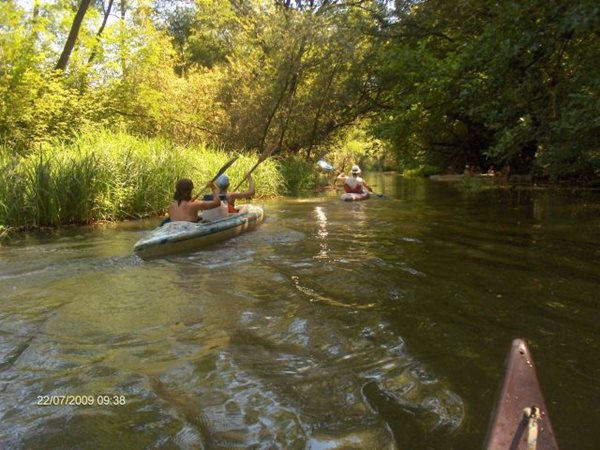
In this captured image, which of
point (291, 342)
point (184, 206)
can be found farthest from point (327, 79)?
point (291, 342)

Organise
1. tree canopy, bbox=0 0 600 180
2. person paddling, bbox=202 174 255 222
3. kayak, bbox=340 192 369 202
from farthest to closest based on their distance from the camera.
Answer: kayak, bbox=340 192 369 202 < person paddling, bbox=202 174 255 222 < tree canopy, bbox=0 0 600 180

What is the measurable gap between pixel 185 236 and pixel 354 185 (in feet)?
24.9

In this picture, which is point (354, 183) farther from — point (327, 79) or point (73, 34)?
point (73, 34)

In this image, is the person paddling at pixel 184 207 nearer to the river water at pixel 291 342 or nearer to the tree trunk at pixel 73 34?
the river water at pixel 291 342

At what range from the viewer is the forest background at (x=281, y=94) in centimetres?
677

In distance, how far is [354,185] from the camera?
13.6 m

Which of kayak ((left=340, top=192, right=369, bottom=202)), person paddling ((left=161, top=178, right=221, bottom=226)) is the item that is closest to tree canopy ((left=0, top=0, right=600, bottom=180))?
kayak ((left=340, top=192, right=369, bottom=202))

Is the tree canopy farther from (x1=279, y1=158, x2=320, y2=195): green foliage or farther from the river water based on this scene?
the river water

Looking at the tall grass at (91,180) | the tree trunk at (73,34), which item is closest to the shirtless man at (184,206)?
the tall grass at (91,180)

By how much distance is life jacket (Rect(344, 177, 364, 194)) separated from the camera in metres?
13.6

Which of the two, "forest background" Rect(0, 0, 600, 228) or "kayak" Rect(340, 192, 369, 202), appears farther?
"kayak" Rect(340, 192, 369, 202)

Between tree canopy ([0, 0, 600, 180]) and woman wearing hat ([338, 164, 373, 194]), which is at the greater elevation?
tree canopy ([0, 0, 600, 180])

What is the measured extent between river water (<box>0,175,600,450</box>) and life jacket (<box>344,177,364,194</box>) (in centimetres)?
647
